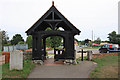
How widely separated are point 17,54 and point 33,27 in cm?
321

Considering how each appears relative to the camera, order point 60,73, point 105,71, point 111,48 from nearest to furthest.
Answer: point 60,73
point 105,71
point 111,48

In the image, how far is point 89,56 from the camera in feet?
44.1

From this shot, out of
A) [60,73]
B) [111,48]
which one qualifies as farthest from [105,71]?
[111,48]

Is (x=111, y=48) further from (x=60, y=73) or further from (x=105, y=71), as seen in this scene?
(x=60, y=73)

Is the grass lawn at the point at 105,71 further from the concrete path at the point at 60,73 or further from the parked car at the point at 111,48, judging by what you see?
the parked car at the point at 111,48

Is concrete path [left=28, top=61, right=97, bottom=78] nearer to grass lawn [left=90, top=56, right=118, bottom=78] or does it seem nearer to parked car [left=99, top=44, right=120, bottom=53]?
grass lawn [left=90, top=56, right=118, bottom=78]

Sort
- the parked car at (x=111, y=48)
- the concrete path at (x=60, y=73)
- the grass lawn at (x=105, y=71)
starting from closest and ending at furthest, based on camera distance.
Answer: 1. the grass lawn at (x=105, y=71)
2. the concrete path at (x=60, y=73)
3. the parked car at (x=111, y=48)

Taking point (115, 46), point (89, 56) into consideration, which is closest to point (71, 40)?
point (89, 56)

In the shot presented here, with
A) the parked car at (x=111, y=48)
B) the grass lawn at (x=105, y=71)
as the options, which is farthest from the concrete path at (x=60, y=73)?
the parked car at (x=111, y=48)

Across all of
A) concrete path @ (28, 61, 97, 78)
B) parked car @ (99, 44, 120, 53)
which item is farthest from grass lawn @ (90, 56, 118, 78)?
parked car @ (99, 44, 120, 53)

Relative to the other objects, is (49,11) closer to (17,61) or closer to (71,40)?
(71,40)

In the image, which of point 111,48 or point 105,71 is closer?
point 105,71

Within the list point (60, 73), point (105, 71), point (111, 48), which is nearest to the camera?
point (60, 73)

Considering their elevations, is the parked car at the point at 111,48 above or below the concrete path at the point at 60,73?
above
